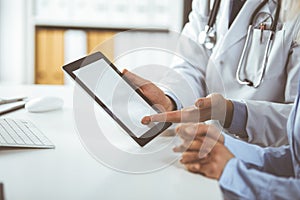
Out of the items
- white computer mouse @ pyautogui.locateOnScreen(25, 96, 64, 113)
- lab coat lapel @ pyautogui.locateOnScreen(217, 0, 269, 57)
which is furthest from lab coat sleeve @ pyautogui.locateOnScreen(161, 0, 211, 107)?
white computer mouse @ pyautogui.locateOnScreen(25, 96, 64, 113)

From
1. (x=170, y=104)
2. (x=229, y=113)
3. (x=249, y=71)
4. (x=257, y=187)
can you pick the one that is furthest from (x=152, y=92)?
(x=257, y=187)

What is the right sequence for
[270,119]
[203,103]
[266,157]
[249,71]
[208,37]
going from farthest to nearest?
[208,37] < [249,71] < [270,119] < [203,103] < [266,157]

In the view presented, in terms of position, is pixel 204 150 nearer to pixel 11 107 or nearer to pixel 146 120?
pixel 146 120

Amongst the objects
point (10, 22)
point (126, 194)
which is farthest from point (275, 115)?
point (10, 22)

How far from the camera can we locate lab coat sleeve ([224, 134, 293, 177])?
939mm

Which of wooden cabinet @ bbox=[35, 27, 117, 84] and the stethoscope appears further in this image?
wooden cabinet @ bbox=[35, 27, 117, 84]

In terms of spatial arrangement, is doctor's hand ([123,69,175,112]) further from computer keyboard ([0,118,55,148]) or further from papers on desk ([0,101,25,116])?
papers on desk ([0,101,25,116])

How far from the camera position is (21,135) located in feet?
3.61

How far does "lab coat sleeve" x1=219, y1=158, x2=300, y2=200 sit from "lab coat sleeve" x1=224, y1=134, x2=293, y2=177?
105 millimetres

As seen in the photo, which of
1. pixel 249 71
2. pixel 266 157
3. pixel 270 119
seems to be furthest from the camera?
pixel 249 71

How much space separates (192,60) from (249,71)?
0.64ft

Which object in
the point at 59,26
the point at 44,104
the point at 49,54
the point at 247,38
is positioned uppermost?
the point at 247,38

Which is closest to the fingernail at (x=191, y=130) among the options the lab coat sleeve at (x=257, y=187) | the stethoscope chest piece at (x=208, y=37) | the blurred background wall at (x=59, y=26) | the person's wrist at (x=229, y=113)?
the lab coat sleeve at (x=257, y=187)

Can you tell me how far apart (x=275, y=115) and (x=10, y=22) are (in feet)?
6.79
